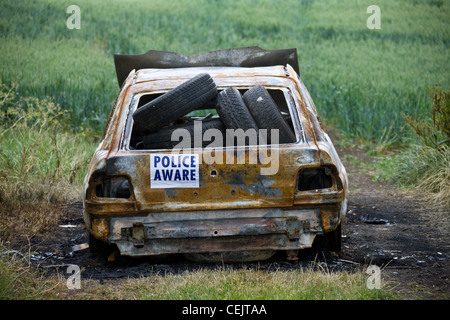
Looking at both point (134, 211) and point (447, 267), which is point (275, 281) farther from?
point (447, 267)

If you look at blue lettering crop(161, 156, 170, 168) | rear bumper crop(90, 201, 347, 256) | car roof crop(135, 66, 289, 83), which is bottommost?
rear bumper crop(90, 201, 347, 256)

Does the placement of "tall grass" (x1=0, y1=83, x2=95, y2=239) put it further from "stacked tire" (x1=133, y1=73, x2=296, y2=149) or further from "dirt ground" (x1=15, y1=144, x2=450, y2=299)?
"stacked tire" (x1=133, y1=73, x2=296, y2=149)

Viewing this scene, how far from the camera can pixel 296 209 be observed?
15.3 feet

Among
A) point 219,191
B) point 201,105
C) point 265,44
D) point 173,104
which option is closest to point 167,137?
point 173,104

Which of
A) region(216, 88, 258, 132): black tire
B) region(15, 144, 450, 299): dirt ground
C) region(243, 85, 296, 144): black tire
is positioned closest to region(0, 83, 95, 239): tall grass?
region(15, 144, 450, 299): dirt ground

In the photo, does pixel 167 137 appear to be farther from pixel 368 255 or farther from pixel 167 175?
pixel 368 255

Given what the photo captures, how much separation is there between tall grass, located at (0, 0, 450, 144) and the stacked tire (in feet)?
21.9

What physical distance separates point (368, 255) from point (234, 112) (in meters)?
1.68

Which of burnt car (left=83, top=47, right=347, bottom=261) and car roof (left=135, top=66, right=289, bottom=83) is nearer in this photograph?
burnt car (left=83, top=47, right=347, bottom=261)

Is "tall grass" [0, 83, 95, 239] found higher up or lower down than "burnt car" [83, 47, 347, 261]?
lower down

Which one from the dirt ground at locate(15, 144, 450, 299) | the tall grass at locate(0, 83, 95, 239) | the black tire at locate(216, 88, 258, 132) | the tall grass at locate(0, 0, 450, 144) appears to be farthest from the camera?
the tall grass at locate(0, 0, 450, 144)

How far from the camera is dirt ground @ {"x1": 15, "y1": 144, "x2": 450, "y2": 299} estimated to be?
4707 mm

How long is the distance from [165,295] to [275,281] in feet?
2.49

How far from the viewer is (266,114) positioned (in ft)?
16.5
